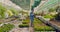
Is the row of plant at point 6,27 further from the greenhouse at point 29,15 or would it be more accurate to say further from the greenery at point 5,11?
the greenery at point 5,11

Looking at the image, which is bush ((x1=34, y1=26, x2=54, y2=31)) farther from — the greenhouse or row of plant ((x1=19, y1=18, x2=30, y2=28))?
row of plant ((x1=19, y1=18, x2=30, y2=28))

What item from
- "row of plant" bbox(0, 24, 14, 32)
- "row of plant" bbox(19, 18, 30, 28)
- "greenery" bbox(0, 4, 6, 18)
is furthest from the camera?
"greenery" bbox(0, 4, 6, 18)

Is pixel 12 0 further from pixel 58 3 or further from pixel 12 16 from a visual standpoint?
pixel 58 3

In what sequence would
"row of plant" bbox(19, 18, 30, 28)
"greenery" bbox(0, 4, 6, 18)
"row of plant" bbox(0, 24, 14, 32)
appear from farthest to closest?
"greenery" bbox(0, 4, 6, 18)
"row of plant" bbox(19, 18, 30, 28)
"row of plant" bbox(0, 24, 14, 32)

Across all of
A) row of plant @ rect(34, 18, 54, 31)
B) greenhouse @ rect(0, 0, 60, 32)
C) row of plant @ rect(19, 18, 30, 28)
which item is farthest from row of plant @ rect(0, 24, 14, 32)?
row of plant @ rect(34, 18, 54, 31)

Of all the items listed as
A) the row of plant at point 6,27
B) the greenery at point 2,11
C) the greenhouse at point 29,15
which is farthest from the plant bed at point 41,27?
the greenery at point 2,11

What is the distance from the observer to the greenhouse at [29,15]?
5.12 meters

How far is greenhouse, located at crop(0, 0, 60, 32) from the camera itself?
5.12 meters

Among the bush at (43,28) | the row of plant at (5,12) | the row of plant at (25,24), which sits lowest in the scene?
the bush at (43,28)

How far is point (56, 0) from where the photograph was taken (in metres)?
5.27

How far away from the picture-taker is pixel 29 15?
206 inches

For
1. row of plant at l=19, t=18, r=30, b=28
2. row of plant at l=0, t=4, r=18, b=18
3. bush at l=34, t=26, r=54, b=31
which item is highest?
row of plant at l=0, t=4, r=18, b=18

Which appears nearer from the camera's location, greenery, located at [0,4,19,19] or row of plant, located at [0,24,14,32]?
row of plant, located at [0,24,14,32]

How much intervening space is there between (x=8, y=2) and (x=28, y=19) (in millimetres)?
791
